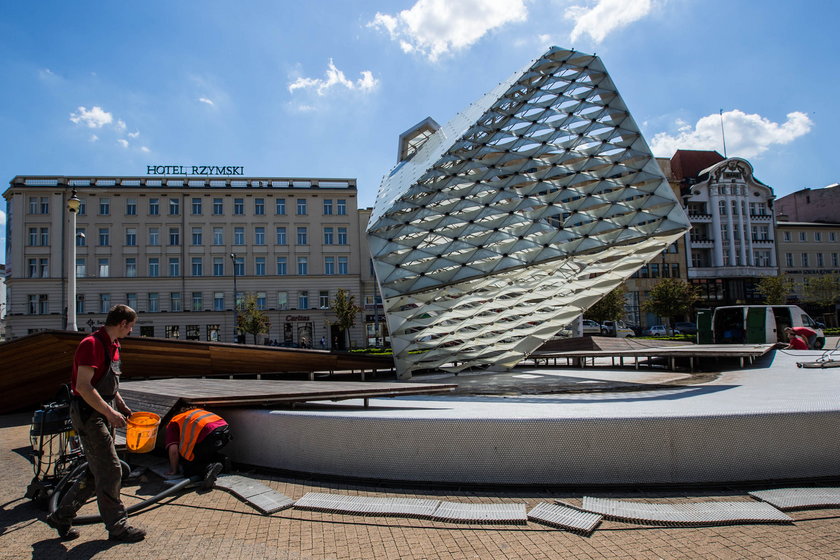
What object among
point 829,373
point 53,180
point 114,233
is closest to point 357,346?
point 114,233

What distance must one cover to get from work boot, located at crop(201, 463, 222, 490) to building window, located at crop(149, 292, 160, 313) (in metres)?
54.4

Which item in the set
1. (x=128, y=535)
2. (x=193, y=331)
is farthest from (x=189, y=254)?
(x=128, y=535)

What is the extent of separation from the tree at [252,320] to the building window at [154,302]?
9662 mm

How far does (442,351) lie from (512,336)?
274cm

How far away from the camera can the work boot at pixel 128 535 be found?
5.02 meters

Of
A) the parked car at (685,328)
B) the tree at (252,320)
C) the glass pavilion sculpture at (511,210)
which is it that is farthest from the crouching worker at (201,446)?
the parked car at (685,328)

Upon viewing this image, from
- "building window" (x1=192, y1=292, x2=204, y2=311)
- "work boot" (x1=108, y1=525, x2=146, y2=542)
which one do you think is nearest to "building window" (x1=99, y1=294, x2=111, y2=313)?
"building window" (x1=192, y1=292, x2=204, y2=311)

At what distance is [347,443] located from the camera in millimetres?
7129

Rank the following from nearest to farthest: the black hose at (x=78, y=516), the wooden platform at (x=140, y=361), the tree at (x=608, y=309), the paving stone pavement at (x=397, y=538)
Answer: the paving stone pavement at (x=397, y=538)
the black hose at (x=78, y=516)
the wooden platform at (x=140, y=361)
the tree at (x=608, y=309)

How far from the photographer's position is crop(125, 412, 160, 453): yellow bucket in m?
6.59

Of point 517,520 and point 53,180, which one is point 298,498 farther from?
point 53,180

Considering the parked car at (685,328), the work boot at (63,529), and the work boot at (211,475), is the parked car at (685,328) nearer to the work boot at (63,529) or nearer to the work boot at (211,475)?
the work boot at (211,475)

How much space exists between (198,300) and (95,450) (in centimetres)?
5492

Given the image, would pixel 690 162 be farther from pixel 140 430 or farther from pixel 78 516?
pixel 78 516
